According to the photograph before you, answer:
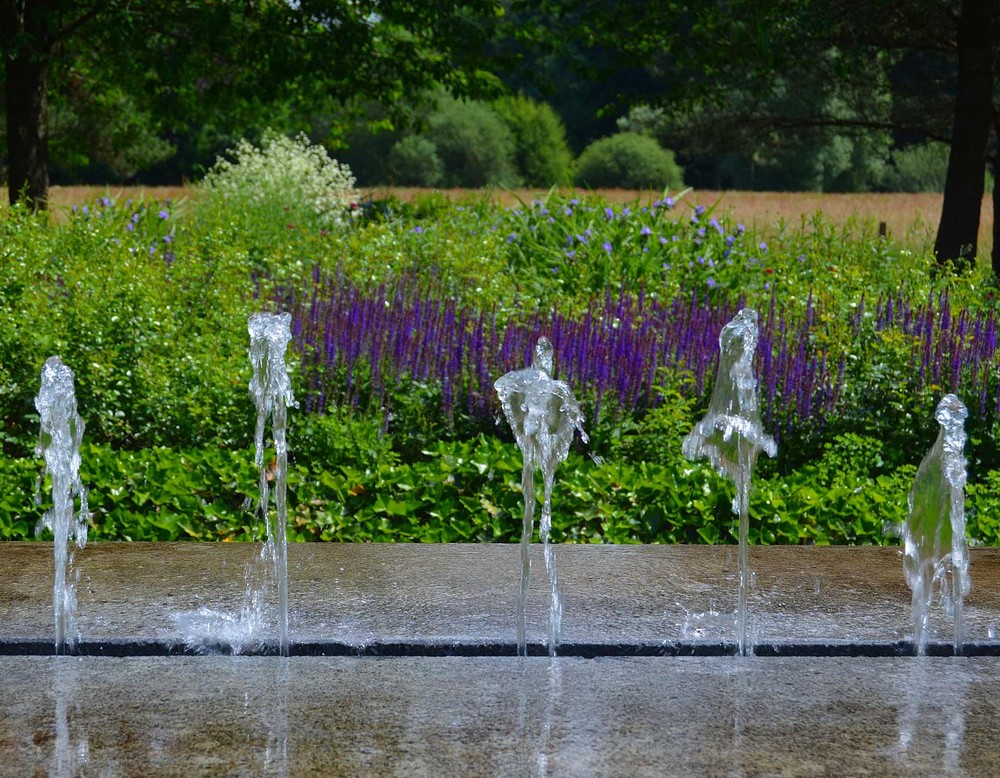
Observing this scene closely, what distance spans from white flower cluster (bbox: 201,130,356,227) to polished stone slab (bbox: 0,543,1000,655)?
876cm

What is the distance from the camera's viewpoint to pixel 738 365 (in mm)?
4457

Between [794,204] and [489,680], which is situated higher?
[794,204]

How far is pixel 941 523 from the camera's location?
406 cm

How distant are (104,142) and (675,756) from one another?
21776 mm

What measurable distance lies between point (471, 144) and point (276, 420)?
125 feet

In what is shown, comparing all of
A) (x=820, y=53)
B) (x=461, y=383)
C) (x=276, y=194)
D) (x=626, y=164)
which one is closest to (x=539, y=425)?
(x=461, y=383)

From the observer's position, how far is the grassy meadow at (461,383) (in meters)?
4.98

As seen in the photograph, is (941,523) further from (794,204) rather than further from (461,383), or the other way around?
(794,204)

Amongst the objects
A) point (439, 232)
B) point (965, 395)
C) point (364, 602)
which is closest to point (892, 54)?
point (439, 232)

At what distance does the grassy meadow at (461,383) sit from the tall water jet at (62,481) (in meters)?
0.15

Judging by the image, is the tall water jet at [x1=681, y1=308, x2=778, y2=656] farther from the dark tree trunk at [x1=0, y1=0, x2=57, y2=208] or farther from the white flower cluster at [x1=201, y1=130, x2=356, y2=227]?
the dark tree trunk at [x1=0, y1=0, x2=57, y2=208]

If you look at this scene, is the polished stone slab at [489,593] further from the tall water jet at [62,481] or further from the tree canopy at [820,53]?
the tree canopy at [820,53]

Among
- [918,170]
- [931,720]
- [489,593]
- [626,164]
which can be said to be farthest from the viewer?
[918,170]

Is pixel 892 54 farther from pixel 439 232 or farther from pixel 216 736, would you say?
pixel 216 736
